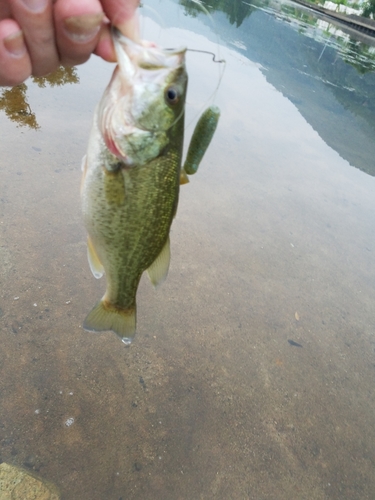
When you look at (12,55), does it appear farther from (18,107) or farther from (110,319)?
(18,107)

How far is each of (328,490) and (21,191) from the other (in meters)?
3.48

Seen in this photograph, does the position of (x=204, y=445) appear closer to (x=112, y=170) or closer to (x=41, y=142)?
(x=112, y=170)

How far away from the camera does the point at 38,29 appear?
3.72ft

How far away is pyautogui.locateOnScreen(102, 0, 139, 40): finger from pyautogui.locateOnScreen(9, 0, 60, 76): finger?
0.55 feet

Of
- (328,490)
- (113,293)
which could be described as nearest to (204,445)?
(328,490)

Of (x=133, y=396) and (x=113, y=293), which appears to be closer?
(x=113, y=293)

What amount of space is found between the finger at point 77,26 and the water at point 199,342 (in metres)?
0.35

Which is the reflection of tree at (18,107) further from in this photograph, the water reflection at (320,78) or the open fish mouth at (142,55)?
the water reflection at (320,78)

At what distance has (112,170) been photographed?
4.36 feet

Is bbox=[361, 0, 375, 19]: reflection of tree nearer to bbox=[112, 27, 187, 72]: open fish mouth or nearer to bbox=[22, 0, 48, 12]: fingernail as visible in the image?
bbox=[112, 27, 187, 72]: open fish mouth

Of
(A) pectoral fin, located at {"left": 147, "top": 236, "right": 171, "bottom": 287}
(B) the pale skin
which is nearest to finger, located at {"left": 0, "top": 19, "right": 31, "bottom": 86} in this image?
(B) the pale skin

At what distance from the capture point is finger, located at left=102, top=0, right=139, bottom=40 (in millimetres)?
1143

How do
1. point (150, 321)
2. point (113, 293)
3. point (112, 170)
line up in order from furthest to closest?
1. point (150, 321)
2. point (113, 293)
3. point (112, 170)

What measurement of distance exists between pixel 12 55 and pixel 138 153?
466mm
